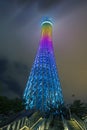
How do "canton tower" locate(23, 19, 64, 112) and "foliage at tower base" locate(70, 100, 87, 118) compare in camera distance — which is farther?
"canton tower" locate(23, 19, 64, 112)

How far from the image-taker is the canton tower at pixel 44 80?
4622cm

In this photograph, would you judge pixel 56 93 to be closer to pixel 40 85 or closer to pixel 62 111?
pixel 40 85

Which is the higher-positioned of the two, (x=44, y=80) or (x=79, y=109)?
(x=44, y=80)

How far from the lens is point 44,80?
160ft

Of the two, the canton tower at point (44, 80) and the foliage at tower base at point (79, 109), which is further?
the canton tower at point (44, 80)

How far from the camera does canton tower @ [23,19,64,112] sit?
4622 centimetres

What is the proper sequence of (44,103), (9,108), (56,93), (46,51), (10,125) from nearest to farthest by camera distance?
(10,125)
(9,108)
(44,103)
(56,93)
(46,51)

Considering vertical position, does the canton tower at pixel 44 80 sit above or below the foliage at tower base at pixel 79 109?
above

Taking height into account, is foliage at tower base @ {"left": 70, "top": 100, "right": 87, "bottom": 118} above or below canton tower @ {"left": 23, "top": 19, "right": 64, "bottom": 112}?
below

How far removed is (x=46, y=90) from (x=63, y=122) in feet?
91.7

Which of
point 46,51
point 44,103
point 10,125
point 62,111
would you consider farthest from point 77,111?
point 46,51

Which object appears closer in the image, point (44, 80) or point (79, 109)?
point (79, 109)

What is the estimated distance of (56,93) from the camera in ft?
160

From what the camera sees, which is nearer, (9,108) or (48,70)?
(9,108)
